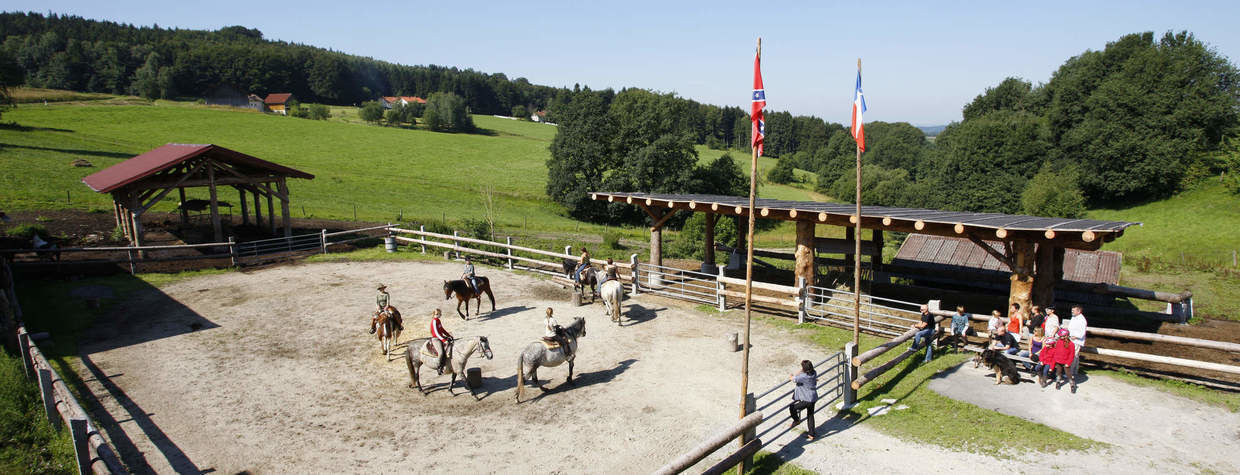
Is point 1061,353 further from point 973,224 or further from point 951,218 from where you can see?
point 951,218

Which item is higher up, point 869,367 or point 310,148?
point 310,148

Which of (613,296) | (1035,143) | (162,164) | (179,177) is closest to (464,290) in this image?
(613,296)

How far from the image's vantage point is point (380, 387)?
36.0ft

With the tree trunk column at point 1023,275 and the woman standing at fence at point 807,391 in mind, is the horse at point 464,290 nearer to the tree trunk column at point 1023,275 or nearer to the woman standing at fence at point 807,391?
the woman standing at fence at point 807,391

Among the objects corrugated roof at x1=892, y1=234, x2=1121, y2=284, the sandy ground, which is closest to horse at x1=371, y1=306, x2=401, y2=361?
the sandy ground

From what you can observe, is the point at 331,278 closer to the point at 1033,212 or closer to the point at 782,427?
the point at 782,427

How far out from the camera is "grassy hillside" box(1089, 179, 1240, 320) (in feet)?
72.5

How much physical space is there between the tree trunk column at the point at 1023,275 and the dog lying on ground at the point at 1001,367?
8.37 feet

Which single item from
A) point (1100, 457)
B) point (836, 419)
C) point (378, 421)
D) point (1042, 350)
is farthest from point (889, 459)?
point (378, 421)

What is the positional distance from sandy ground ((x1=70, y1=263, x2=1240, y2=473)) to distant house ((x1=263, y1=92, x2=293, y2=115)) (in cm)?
9423

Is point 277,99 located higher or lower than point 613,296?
higher

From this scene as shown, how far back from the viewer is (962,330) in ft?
41.0

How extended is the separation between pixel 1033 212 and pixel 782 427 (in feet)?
147

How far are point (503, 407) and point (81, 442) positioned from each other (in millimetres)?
5276
